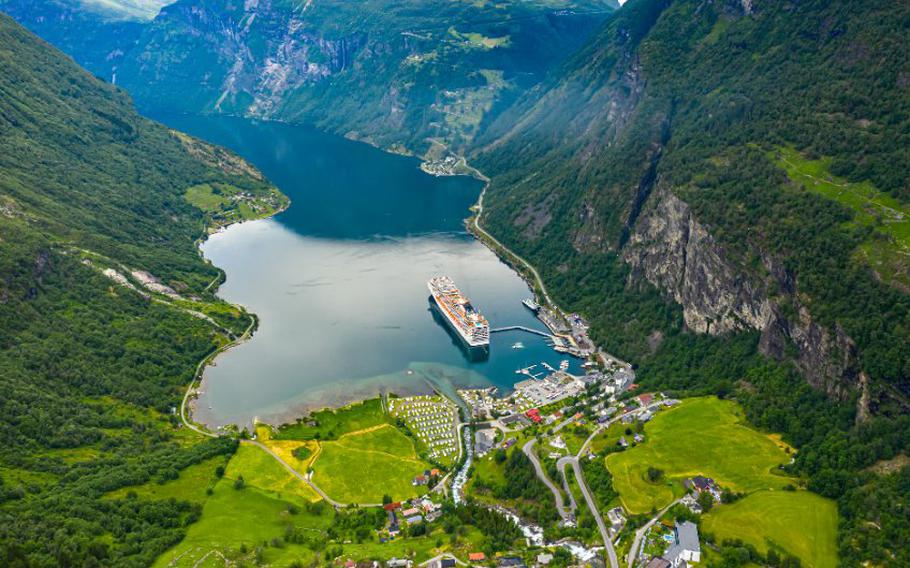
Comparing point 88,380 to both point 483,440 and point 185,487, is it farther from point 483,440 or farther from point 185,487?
point 483,440

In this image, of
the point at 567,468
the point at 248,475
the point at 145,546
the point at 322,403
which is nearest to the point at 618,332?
the point at 567,468

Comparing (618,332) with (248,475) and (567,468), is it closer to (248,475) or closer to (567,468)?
(567,468)

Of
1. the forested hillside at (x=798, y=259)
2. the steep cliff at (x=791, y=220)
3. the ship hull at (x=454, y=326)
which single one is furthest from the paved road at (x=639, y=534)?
the ship hull at (x=454, y=326)

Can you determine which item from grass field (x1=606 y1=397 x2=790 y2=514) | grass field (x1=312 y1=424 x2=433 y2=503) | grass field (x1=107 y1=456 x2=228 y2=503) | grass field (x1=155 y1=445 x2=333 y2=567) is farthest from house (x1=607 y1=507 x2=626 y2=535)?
grass field (x1=107 y1=456 x2=228 y2=503)

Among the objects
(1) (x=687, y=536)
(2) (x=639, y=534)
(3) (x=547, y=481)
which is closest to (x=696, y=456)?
(2) (x=639, y=534)

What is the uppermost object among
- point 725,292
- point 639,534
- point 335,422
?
point 725,292
